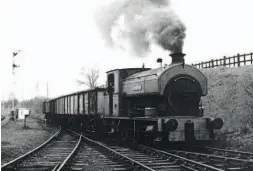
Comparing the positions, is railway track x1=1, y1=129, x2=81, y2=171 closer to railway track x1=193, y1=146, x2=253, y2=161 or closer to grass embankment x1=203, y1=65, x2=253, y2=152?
railway track x1=193, y1=146, x2=253, y2=161

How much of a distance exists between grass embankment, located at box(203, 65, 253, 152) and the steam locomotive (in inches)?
71.8

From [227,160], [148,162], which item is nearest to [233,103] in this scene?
[227,160]

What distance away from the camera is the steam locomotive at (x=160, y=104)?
9.14 metres

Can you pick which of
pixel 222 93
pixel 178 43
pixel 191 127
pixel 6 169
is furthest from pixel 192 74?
pixel 222 93

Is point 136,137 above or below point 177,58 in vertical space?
below

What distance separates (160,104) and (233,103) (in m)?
8.39

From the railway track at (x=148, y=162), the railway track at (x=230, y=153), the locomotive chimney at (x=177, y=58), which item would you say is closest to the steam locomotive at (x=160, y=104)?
the locomotive chimney at (x=177, y=58)

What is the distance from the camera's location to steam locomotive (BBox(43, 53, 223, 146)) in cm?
914

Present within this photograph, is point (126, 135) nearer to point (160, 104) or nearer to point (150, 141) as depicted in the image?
point (150, 141)

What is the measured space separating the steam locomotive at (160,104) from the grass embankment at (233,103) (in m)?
1.82

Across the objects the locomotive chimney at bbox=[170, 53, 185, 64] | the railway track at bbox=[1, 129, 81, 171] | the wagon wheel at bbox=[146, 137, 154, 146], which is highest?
the locomotive chimney at bbox=[170, 53, 185, 64]

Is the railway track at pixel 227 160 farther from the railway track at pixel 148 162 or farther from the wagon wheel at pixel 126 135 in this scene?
the wagon wheel at pixel 126 135

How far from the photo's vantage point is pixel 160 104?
9.98m

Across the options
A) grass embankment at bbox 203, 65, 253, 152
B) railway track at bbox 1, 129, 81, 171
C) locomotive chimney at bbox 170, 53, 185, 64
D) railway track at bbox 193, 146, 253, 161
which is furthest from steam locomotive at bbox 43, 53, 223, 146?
railway track at bbox 1, 129, 81, 171
